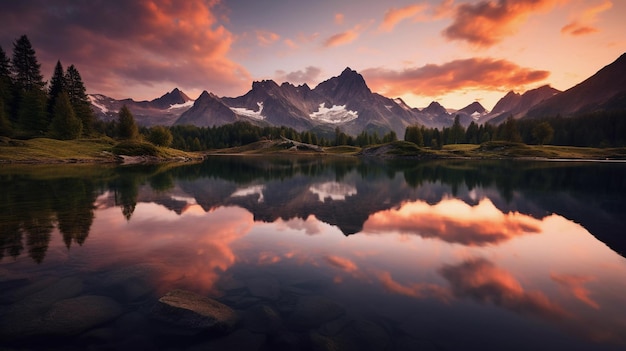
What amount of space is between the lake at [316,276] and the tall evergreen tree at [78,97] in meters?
121

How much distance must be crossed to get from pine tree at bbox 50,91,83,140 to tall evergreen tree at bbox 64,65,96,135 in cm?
1516

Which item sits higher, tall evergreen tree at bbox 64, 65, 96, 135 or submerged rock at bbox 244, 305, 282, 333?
tall evergreen tree at bbox 64, 65, 96, 135

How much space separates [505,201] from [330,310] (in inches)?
1364

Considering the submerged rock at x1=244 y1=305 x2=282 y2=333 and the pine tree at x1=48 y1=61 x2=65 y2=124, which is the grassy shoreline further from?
the submerged rock at x1=244 y1=305 x2=282 y2=333

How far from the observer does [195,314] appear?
10148 mm

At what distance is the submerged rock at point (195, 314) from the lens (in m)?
9.90

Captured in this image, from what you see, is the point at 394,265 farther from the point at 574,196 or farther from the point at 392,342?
the point at 574,196

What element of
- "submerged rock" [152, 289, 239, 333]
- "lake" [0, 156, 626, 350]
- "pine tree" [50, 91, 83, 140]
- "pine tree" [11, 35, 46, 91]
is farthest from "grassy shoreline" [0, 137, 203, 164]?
"submerged rock" [152, 289, 239, 333]

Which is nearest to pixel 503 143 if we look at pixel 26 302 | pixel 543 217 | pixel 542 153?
pixel 542 153

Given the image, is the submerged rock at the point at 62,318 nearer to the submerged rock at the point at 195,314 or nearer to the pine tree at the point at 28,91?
the submerged rock at the point at 195,314

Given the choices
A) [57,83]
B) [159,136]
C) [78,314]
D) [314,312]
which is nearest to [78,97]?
[57,83]

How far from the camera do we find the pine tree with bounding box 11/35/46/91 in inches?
4835

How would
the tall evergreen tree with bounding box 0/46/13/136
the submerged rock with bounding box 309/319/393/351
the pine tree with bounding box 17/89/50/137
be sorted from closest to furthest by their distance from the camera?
A: the submerged rock with bounding box 309/319/393/351 → the tall evergreen tree with bounding box 0/46/13/136 → the pine tree with bounding box 17/89/50/137

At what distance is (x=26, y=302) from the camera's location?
1123 cm
